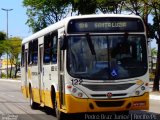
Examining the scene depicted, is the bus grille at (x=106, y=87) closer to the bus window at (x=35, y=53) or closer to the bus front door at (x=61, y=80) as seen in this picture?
the bus front door at (x=61, y=80)

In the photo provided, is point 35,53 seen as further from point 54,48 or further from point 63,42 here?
point 63,42

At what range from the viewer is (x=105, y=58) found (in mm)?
15109

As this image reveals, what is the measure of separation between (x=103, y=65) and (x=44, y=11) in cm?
4328

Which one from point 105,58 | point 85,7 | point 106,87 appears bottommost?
point 106,87

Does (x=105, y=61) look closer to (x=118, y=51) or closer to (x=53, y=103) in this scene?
(x=118, y=51)

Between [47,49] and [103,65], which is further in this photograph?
[47,49]

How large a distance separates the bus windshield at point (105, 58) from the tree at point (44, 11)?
40.2 m

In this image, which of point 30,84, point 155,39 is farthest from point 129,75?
point 155,39

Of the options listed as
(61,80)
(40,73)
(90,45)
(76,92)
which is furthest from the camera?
(40,73)

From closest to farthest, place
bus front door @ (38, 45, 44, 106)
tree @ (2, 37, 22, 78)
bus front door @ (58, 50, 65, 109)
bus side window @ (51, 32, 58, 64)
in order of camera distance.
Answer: bus front door @ (58, 50, 65, 109)
bus side window @ (51, 32, 58, 64)
bus front door @ (38, 45, 44, 106)
tree @ (2, 37, 22, 78)

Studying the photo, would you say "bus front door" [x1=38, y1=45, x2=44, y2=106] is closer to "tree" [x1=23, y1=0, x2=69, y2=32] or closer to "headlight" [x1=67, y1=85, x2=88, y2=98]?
"headlight" [x1=67, y1=85, x2=88, y2=98]

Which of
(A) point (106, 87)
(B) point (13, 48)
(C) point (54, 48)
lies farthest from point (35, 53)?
(B) point (13, 48)

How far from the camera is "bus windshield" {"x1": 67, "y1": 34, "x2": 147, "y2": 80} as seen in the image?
15047 mm

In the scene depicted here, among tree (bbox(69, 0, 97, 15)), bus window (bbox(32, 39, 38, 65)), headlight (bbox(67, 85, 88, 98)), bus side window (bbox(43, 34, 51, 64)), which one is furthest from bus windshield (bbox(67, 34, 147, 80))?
tree (bbox(69, 0, 97, 15))
